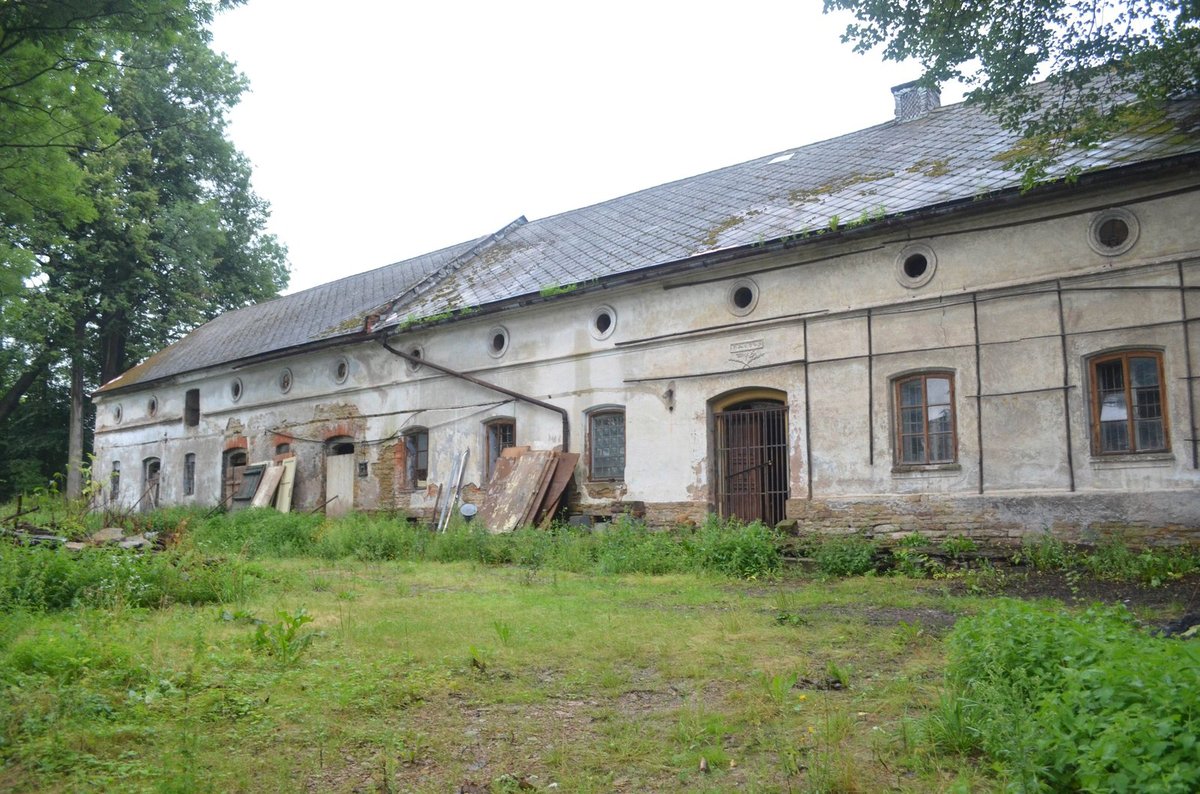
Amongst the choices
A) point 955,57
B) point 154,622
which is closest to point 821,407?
point 955,57

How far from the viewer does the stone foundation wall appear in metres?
9.21

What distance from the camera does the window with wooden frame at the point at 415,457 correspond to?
17188 millimetres

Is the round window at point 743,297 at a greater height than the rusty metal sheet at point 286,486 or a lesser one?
greater

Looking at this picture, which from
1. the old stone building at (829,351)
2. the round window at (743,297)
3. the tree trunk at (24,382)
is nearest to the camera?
the old stone building at (829,351)

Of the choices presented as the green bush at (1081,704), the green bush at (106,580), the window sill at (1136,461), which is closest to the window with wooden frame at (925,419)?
the window sill at (1136,461)

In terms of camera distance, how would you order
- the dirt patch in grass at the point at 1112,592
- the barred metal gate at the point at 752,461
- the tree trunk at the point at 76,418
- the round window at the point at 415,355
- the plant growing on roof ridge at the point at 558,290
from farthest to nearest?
the tree trunk at the point at 76,418 → the round window at the point at 415,355 → the plant growing on roof ridge at the point at 558,290 → the barred metal gate at the point at 752,461 → the dirt patch in grass at the point at 1112,592

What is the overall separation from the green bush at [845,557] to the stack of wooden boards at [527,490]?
4628mm

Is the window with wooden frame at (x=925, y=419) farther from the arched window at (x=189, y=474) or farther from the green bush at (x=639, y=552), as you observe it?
the arched window at (x=189, y=474)

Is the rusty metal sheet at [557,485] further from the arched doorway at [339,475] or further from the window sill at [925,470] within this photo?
the arched doorway at [339,475]

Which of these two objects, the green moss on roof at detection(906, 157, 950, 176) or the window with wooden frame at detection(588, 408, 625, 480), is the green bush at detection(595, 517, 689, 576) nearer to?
the window with wooden frame at detection(588, 408, 625, 480)

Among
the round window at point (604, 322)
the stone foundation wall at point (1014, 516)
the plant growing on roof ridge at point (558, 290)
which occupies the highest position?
the plant growing on roof ridge at point (558, 290)

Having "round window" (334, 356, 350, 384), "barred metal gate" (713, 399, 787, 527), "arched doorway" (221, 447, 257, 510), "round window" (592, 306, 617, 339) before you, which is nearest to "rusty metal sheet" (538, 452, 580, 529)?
"round window" (592, 306, 617, 339)

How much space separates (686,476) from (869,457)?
2.80 m

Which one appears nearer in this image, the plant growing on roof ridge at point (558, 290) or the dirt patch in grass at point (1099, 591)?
the dirt patch in grass at point (1099, 591)
